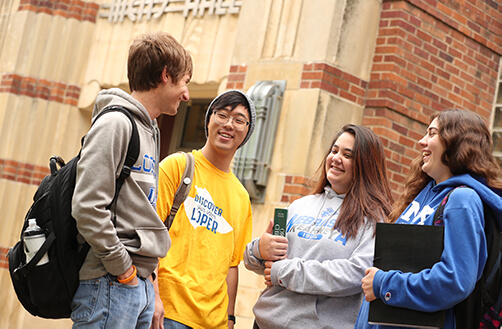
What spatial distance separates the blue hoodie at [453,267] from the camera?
3.06 metres

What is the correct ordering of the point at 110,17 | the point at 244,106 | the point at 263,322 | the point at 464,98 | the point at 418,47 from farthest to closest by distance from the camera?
the point at 110,17 → the point at 464,98 → the point at 418,47 → the point at 244,106 → the point at 263,322

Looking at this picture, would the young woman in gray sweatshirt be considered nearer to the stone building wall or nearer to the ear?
the ear

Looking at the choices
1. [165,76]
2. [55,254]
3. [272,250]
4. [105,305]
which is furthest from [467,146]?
[55,254]

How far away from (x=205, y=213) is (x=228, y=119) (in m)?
0.62

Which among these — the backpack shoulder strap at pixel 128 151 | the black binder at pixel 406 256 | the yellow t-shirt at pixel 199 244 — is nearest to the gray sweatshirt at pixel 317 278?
the yellow t-shirt at pixel 199 244

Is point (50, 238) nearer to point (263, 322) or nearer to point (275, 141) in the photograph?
point (263, 322)

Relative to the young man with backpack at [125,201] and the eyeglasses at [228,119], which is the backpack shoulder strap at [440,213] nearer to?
the young man with backpack at [125,201]

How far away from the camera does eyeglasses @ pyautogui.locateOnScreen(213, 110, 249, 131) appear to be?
14.7ft

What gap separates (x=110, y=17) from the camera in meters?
10.3

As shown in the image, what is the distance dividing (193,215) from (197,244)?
17 cm

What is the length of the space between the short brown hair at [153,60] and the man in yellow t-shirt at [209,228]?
77cm

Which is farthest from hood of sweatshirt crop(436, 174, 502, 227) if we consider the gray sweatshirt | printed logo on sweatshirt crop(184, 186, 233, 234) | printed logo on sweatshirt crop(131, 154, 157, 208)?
printed logo on sweatshirt crop(184, 186, 233, 234)

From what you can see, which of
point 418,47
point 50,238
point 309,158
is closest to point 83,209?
point 50,238

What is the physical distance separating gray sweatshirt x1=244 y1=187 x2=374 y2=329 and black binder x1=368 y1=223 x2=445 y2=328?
583mm
